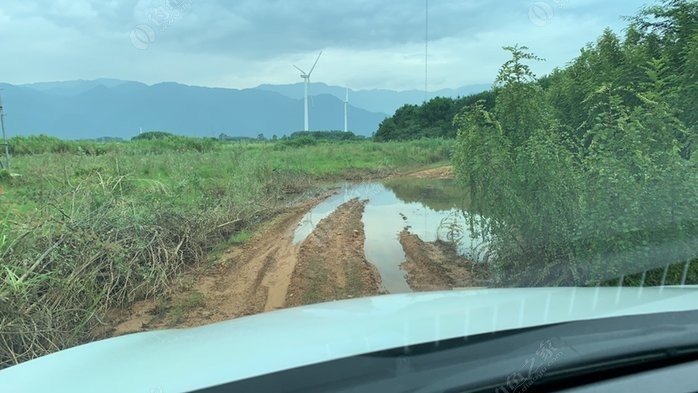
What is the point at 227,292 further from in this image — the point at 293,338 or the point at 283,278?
the point at 293,338

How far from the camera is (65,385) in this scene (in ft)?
6.77

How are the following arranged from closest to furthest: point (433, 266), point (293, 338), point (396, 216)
Answer: point (293, 338), point (433, 266), point (396, 216)

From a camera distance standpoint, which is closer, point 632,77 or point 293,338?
point 293,338

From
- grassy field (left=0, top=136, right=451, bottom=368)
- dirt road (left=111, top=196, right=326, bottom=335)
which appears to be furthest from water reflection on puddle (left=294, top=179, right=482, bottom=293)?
grassy field (left=0, top=136, right=451, bottom=368)

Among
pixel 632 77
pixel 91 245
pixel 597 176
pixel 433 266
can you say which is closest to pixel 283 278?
pixel 433 266

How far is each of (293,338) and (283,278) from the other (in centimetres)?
534

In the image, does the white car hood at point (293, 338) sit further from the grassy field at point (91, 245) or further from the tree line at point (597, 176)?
the grassy field at point (91, 245)

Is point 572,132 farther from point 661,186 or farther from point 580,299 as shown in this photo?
point 580,299

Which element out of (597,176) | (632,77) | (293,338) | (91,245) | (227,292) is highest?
(632,77)

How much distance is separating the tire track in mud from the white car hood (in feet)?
12.2

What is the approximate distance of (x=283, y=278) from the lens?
7586 millimetres

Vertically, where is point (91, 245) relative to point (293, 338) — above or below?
below

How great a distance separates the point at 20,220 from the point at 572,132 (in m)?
7.37

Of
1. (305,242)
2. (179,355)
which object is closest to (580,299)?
(179,355)
